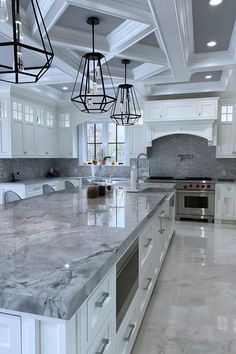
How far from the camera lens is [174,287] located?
316cm

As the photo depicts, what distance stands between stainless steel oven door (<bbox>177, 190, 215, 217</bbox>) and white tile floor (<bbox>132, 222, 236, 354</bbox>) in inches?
61.7

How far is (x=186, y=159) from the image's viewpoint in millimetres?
6766

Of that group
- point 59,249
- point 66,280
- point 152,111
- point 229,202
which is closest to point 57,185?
point 152,111

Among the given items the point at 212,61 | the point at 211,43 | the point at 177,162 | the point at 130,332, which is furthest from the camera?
the point at 177,162

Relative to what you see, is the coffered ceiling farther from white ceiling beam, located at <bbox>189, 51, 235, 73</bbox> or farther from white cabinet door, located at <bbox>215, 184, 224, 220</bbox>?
white cabinet door, located at <bbox>215, 184, 224, 220</bbox>

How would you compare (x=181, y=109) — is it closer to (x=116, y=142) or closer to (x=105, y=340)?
(x=116, y=142)

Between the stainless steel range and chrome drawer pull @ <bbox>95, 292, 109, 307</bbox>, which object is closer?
chrome drawer pull @ <bbox>95, 292, 109, 307</bbox>

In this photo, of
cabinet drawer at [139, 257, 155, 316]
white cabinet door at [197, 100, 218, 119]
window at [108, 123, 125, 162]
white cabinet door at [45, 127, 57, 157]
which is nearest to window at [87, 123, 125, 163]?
window at [108, 123, 125, 162]

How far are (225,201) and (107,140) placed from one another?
128 inches

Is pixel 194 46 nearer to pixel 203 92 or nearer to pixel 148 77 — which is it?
pixel 148 77

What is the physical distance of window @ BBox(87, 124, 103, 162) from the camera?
294 inches

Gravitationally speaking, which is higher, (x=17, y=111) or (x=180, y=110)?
(x=180, y=110)

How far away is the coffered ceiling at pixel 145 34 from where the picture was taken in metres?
2.68

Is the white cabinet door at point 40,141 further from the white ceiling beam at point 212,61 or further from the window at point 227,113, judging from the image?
the window at point 227,113
